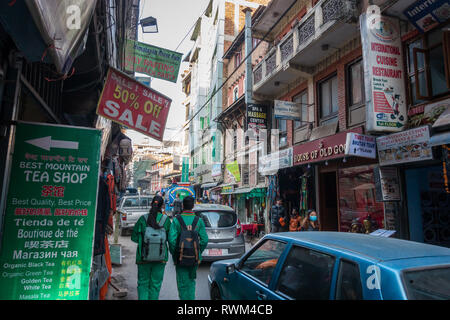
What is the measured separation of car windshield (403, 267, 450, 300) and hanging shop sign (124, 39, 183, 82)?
21.3ft

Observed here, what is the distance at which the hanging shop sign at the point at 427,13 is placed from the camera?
7.21m

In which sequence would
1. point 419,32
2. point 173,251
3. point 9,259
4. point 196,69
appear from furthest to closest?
point 196,69, point 419,32, point 173,251, point 9,259

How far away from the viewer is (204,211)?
28.0 ft

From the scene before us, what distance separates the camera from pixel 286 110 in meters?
12.6

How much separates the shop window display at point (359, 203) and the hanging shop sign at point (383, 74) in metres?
1.93

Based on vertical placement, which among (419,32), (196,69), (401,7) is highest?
(196,69)

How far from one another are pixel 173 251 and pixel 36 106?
2935 mm

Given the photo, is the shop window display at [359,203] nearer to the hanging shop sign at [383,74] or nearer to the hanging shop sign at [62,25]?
the hanging shop sign at [383,74]

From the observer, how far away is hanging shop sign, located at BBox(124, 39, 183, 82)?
286 inches

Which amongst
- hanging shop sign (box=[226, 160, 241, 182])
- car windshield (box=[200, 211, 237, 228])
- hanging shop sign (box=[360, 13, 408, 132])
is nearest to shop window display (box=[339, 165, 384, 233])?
hanging shop sign (box=[360, 13, 408, 132])

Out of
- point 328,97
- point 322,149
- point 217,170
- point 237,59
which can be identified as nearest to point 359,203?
point 322,149

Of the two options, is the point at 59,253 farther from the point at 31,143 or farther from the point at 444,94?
the point at 444,94

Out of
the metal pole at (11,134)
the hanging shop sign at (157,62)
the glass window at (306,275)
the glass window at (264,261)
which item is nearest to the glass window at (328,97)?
the hanging shop sign at (157,62)
